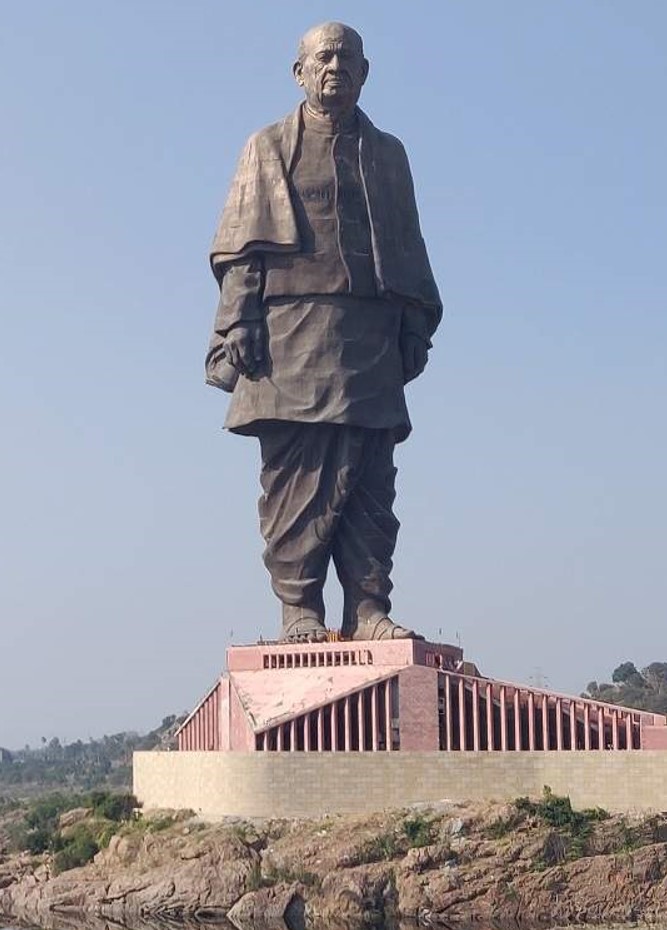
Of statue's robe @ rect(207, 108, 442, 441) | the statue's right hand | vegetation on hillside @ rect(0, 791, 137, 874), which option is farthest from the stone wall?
the statue's right hand

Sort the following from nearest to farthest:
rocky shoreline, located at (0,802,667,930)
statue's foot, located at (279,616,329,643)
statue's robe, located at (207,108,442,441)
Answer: rocky shoreline, located at (0,802,667,930) < statue's foot, located at (279,616,329,643) < statue's robe, located at (207,108,442,441)

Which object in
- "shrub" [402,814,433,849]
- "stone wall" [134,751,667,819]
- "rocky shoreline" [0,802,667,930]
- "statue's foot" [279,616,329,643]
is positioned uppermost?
"statue's foot" [279,616,329,643]

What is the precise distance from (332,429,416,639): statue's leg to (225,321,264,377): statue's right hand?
7.17ft

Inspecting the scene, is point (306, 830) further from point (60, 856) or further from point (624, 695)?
point (624, 695)

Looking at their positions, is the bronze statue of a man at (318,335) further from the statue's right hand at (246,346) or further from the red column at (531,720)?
the red column at (531,720)

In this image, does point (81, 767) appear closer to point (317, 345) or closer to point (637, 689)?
point (637, 689)

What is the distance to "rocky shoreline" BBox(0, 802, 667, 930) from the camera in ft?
87.7

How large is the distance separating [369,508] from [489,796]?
592cm

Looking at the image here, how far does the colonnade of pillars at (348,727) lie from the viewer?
2972cm

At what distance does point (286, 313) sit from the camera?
32531 mm

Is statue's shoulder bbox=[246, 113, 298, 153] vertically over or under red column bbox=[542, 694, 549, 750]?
over

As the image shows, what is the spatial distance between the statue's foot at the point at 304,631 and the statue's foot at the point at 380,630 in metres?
0.56

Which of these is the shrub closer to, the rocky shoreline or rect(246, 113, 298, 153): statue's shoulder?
the rocky shoreline

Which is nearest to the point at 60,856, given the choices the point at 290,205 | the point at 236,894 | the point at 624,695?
the point at 236,894
